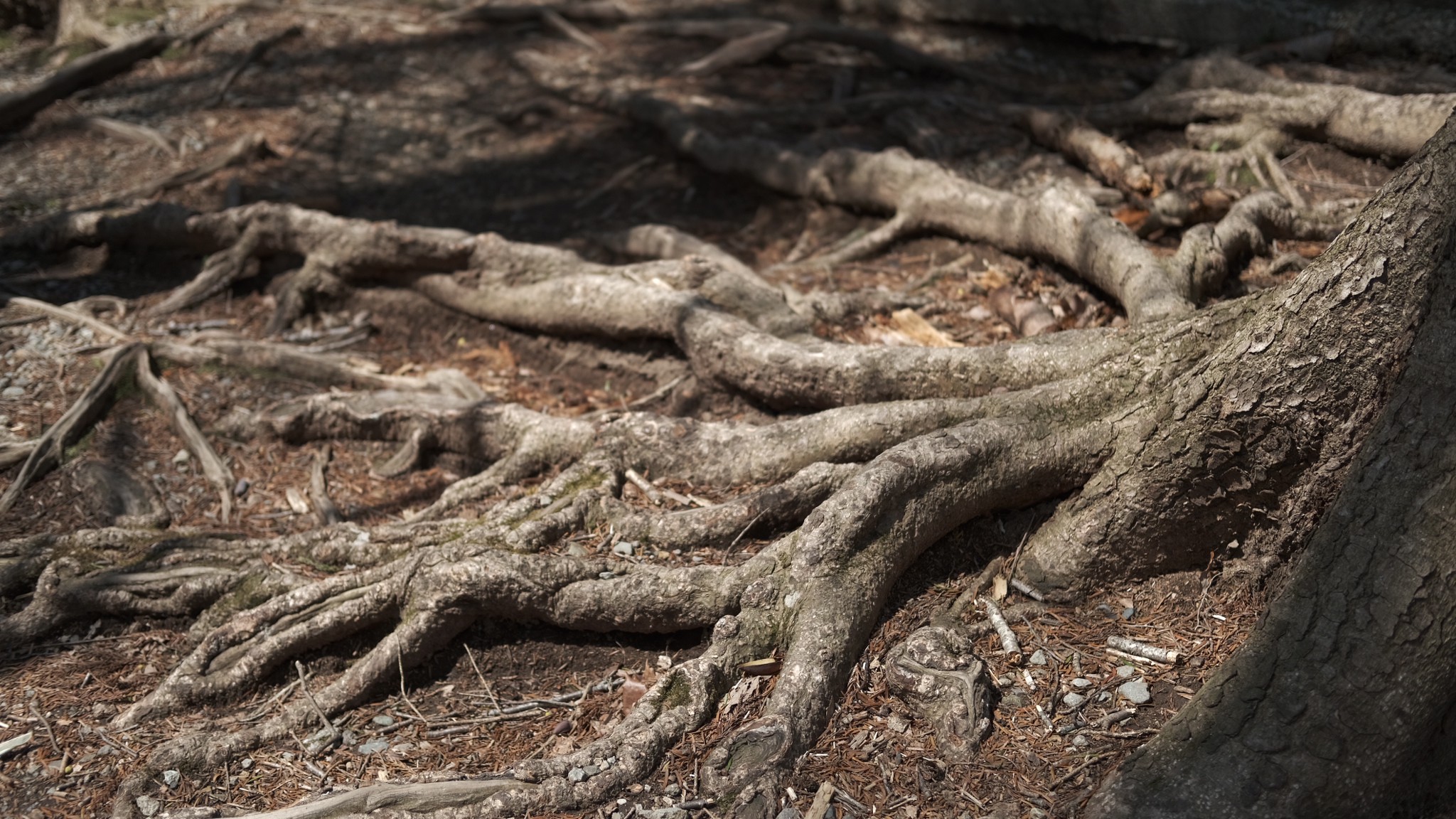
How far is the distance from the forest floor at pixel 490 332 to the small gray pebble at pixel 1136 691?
3 cm

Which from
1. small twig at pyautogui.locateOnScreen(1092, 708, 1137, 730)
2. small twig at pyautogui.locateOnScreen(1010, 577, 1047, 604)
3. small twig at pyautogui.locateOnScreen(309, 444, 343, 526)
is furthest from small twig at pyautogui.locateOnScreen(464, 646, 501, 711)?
small twig at pyautogui.locateOnScreen(1092, 708, 1137, 730)

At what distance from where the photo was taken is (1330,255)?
9.66 feet

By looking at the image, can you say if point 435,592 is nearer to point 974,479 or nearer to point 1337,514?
point 974,479

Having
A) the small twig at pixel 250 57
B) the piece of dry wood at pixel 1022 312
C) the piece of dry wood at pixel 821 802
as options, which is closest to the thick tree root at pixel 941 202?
the piece of dry wood at pixel 1022 312

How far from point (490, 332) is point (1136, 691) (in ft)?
13.4

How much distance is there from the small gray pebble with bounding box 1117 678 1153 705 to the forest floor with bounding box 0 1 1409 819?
0.03m

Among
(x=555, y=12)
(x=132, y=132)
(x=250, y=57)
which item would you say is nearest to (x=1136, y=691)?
(x=132, y=132)

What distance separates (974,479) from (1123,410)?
552 millimetres

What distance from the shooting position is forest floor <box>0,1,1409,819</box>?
3221 mm

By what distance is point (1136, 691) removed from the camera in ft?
10.2

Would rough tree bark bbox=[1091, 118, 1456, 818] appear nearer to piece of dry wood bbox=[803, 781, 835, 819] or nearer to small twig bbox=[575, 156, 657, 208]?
piece of dry wood bbox=[803, 781, 835, 819]

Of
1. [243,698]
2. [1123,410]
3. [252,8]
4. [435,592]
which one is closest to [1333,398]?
[1123,410]

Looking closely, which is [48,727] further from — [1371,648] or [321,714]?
[1371,648]

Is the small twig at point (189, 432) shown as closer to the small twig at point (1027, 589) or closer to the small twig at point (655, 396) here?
the small twig at point (655, 396)
